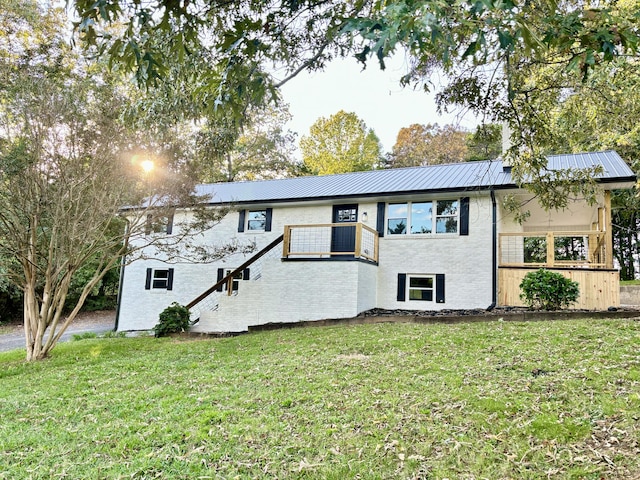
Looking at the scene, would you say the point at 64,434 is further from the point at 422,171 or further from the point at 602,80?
the point at 422,171

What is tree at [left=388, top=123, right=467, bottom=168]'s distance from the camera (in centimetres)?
2745

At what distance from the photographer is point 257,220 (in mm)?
14203

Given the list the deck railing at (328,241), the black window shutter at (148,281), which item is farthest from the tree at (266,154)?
the deck railing at (328,241)

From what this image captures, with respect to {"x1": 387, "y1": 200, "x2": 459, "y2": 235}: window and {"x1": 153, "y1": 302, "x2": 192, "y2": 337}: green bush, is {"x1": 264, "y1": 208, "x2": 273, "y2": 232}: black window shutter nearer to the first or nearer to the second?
{"x1": 153, "y1": 302, "x2": 192, "y2": 337}: green bush

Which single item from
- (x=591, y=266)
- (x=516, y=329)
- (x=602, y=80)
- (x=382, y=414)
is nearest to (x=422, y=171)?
(x=591, y=266)

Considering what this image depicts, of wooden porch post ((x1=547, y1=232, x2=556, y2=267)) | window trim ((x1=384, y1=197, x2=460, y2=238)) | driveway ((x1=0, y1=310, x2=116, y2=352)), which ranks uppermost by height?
window trim ((x1=384, y1=197, x2=460, y2=238))

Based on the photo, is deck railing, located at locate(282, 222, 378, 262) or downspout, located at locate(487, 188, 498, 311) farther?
deck railing, located at locate(282, 222, 378, 262)

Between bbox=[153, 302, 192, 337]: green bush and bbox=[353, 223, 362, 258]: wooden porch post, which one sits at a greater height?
bbox=[353, 223, 362, 258]: wooden porch post

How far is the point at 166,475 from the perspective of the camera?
3.08m

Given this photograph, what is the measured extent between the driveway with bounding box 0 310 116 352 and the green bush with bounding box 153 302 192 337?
4.58 meters

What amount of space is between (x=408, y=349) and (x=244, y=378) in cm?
267

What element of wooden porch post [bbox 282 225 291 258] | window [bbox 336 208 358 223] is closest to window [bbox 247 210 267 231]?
wooden porch post [bbox 282 225 291 258]

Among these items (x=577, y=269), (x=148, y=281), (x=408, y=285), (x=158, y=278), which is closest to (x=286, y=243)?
(x=408, y=285)

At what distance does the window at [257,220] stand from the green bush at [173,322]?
156 inches
